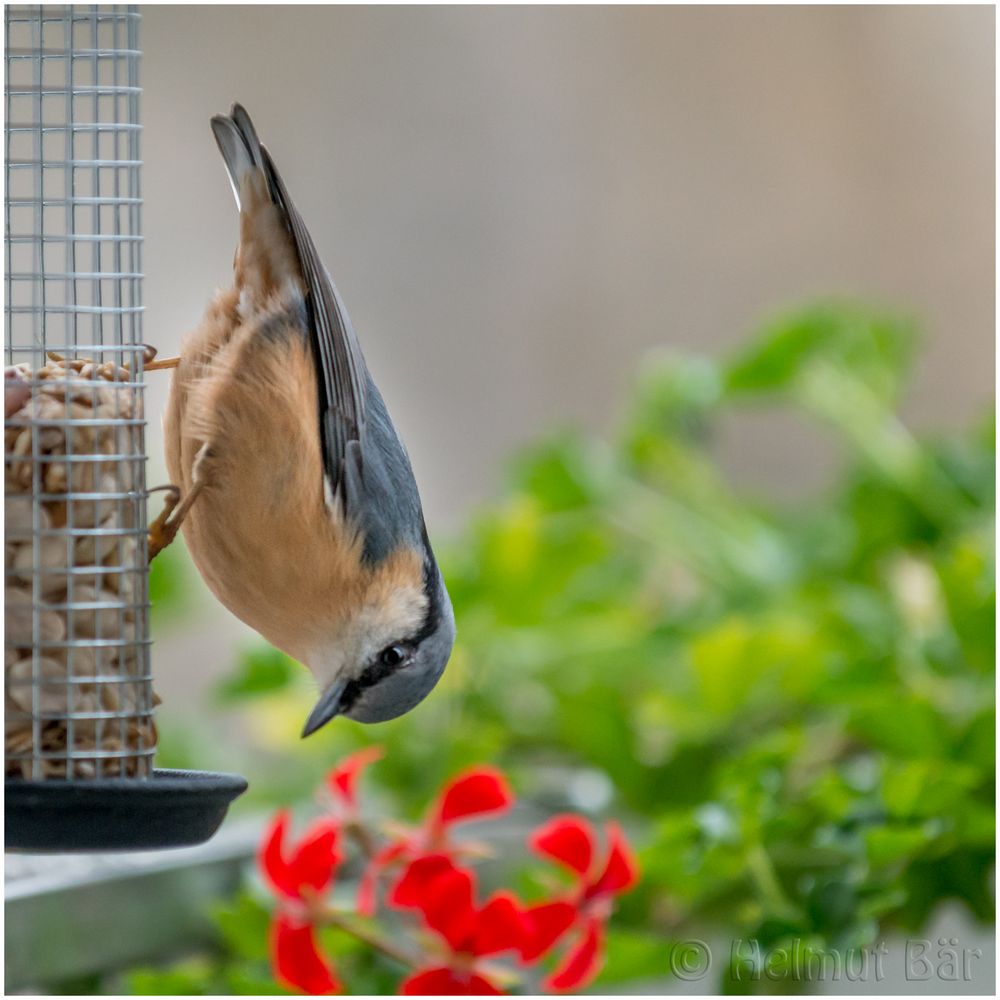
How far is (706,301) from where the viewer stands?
197 inches

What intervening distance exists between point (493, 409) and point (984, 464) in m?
2.57

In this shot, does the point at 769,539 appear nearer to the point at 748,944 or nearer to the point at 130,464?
the point at 748,944

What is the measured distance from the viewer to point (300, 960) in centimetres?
147

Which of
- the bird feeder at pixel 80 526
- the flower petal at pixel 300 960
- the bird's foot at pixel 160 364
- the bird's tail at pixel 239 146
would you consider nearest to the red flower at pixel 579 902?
the flower petal at pixel 300 960

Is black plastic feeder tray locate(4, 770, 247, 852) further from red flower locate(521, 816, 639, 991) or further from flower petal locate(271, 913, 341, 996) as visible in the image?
red flower locate(521, 816, 639, 991)

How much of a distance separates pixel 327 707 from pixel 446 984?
31cm

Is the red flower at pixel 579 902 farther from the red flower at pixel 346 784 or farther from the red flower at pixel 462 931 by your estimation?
the red flower at pixel 346 784

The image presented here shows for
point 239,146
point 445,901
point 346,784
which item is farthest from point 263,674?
point 239,146

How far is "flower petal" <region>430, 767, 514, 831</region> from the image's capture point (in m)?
1.49

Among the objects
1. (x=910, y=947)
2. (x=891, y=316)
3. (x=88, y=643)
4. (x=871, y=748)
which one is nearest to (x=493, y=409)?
(x=891, y=316)

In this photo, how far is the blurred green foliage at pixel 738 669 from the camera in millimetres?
1564

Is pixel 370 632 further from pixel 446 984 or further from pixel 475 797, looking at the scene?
pixel 446 984

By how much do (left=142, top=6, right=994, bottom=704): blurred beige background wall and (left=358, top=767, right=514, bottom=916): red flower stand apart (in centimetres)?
296

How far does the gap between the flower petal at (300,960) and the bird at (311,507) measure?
26 centimetres
